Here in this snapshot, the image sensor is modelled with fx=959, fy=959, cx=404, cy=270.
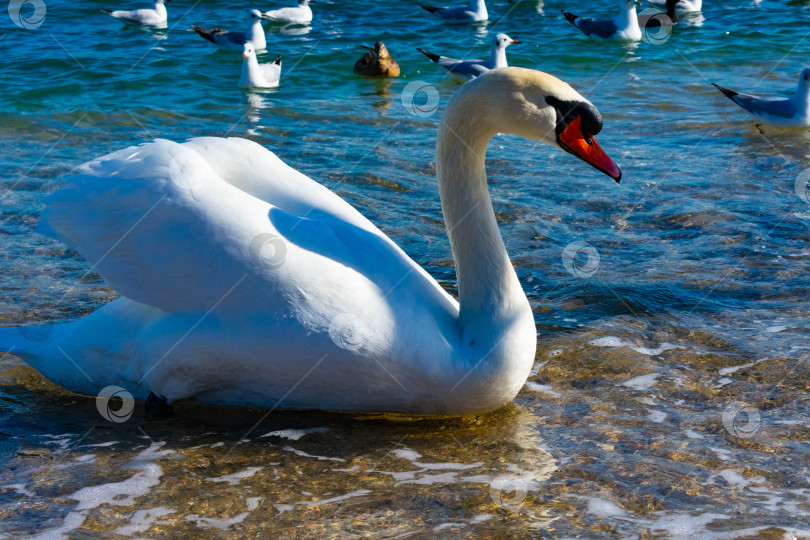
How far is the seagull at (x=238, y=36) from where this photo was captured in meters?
16.4

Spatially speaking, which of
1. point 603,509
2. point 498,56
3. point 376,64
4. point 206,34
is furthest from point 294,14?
point 603,509

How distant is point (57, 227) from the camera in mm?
4516

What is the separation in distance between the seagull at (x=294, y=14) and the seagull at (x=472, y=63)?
5055mm

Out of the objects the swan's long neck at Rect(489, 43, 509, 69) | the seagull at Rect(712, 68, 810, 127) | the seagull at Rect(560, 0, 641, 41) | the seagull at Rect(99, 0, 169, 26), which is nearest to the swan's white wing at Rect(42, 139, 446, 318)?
the seagull at Rect(712, 68, 810, 127)

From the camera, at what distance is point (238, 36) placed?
1658cm

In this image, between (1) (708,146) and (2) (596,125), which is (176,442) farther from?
(1) (708,146)

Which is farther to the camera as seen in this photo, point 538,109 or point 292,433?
point 292,433

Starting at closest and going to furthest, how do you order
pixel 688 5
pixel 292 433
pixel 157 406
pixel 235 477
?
pixel 235 477, pixel 292 433, pixel 157 406, pixel 688 5

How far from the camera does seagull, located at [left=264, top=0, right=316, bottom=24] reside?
64.0ft

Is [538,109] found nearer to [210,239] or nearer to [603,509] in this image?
[210,239]

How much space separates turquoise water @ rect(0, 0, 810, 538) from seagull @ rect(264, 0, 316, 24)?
24.9 ft

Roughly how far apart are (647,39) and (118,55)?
961 cm

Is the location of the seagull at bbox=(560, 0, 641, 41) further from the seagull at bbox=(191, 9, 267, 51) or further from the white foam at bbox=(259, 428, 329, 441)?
the white foam at bbox=(259, 428, 329, 441)

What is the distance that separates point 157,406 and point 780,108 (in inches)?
340
